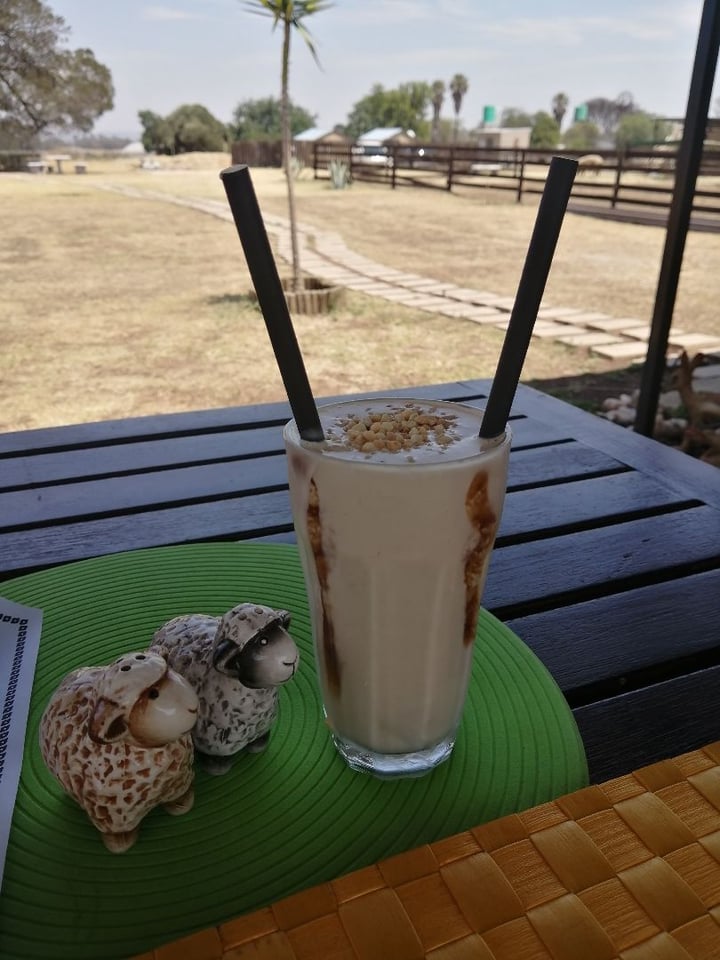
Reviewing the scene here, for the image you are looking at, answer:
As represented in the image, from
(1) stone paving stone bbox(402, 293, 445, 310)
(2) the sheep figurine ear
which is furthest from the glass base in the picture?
(1) stone paving stone bbox(402, 293, 445, 310)

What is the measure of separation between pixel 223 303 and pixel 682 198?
342 centimetres

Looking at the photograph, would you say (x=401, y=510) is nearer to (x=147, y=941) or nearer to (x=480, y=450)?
(x=480, y=450)

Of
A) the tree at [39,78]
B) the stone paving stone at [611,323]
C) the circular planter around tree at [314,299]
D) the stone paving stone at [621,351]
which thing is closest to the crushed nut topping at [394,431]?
the stone paving stone at [621,351]

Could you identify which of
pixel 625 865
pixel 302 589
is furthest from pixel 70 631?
pixel 625 865

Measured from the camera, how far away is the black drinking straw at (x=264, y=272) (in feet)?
1.10

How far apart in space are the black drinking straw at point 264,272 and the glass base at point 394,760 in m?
0.22

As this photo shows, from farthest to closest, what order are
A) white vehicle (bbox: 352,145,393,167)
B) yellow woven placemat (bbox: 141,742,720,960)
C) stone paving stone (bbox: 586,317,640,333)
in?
white vehicle (bbox: 352,145,393,167)
stone paving stone (bbox: 586,317,640,333)
yellow woven placemat (bbox: 141,742,720,960)

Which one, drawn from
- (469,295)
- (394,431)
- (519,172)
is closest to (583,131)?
(519,172)

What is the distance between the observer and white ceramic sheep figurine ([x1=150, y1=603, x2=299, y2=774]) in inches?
15.8

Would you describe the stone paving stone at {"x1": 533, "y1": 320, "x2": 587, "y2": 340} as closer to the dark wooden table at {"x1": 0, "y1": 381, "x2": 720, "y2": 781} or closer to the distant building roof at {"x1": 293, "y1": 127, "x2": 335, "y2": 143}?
the dark wooden table at {"x1": 0, "y1": 381, "x2": 720, "y2": 781}

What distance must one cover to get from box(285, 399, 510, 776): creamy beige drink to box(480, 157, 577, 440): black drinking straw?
0.19 feet

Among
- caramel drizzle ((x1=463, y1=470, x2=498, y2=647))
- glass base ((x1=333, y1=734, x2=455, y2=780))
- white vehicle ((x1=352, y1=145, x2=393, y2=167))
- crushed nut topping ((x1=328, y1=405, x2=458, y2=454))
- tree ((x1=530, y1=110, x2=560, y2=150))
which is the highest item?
tree ((x1=530, y1=110, x2=560, y2=150))

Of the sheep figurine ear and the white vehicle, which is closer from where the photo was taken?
the sheep figurine ear

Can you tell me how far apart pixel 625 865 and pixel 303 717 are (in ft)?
0.70
